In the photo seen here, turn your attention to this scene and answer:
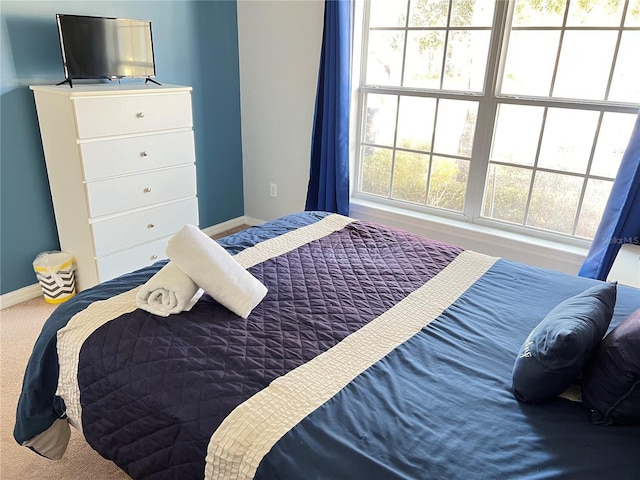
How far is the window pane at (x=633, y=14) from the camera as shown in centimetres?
243

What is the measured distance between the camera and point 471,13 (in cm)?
287

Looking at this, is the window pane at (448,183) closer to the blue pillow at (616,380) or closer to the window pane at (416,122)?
the window pane at (416,122)

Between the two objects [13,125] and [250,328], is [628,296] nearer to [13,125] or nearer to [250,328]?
[250,328]

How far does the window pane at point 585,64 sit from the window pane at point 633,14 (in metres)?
0.08

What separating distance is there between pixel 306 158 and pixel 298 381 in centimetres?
257

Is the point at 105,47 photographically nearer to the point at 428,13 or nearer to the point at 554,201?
the point at 428,13

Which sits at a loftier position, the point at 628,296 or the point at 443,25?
the point at 443,25

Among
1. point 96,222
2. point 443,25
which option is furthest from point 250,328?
point 443,25

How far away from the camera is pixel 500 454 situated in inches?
42.4

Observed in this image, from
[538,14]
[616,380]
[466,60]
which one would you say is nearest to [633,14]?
[538,14]

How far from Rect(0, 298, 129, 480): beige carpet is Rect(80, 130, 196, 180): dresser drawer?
3.17 feet

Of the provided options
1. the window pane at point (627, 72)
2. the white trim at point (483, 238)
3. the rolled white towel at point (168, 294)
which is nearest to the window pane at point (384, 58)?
the white trim at point (483, 238)

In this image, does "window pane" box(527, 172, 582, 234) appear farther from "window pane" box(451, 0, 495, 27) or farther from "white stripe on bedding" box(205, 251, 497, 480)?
"white stripe on bedding" box(205, 251, 497, 480)

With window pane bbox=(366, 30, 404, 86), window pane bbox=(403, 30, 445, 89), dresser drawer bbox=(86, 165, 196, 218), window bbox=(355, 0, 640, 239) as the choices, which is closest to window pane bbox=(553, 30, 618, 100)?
window bbox=(355, 0, 640, 239)
